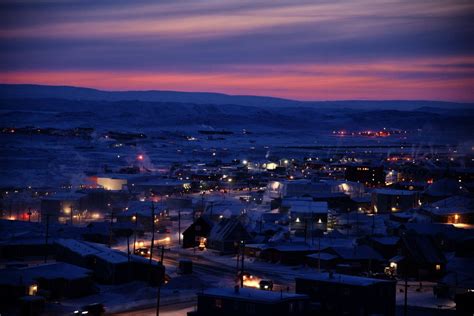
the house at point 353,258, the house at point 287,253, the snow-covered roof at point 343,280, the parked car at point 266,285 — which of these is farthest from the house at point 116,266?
the house at point 353,258

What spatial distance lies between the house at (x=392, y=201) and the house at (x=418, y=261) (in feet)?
37.4

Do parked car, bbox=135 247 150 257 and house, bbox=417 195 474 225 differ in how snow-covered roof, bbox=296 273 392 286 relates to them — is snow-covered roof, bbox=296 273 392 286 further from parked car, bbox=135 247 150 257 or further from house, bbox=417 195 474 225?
house, bbox=417 195 474 225

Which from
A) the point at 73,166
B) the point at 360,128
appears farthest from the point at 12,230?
the point at 360,128

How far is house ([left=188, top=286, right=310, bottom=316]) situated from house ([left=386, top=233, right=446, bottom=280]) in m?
6.13

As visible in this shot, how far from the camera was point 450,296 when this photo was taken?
13.9m

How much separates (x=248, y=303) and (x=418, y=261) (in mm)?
7094

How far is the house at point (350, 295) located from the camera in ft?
37.9

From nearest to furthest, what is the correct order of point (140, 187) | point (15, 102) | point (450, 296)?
point (450, 296)
point (140, 187)
point (15, 102)

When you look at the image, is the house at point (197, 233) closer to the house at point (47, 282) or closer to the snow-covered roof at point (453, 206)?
the house at point (47, 282)


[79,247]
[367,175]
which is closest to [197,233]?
[79,247]

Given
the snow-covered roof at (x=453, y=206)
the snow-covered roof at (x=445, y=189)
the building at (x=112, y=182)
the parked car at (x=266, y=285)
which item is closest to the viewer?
the parked car at (x=266, y=285)

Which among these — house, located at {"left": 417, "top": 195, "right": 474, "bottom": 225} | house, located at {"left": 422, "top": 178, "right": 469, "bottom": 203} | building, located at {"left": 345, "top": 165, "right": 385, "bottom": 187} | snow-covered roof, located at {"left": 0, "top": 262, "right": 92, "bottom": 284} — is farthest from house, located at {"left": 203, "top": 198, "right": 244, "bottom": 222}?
building, located at {"left": 345, "top": 165, "right": 385, "bottom": 187}

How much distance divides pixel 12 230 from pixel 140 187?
12.6 m

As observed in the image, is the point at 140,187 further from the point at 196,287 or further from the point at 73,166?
the point at 196,287
